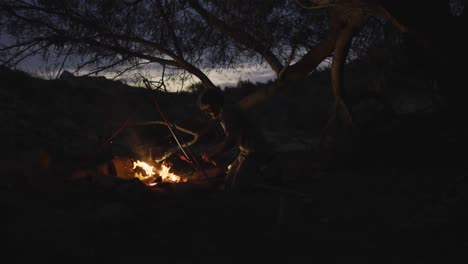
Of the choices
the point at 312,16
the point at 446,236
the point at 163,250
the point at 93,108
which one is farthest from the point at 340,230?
the point at 93,108

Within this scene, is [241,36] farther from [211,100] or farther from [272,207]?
[272,207]

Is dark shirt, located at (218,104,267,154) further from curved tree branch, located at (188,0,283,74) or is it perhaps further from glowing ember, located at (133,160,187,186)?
curved tree branch, located at (188,0,283,74)

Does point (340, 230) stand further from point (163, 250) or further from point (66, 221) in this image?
point (66, 221)

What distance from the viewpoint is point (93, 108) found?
17.8 meters

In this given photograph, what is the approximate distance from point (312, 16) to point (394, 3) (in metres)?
3.02

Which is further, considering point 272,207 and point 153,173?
point 153,173

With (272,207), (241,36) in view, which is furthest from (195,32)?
(272,207)

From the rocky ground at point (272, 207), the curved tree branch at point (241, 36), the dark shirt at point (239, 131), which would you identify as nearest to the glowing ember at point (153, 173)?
the rocky ground at point (272, 207)

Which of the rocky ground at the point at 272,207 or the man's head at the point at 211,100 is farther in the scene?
the man's head at the point at 211,100

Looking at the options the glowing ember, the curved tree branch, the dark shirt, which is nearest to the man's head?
the dark shirt

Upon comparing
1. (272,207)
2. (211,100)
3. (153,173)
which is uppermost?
(211,100)

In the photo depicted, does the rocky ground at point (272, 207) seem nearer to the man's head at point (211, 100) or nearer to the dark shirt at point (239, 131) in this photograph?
the dark shirt at point (239, 131)

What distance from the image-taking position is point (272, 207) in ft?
17.2

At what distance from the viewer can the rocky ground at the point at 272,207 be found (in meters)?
3.67
